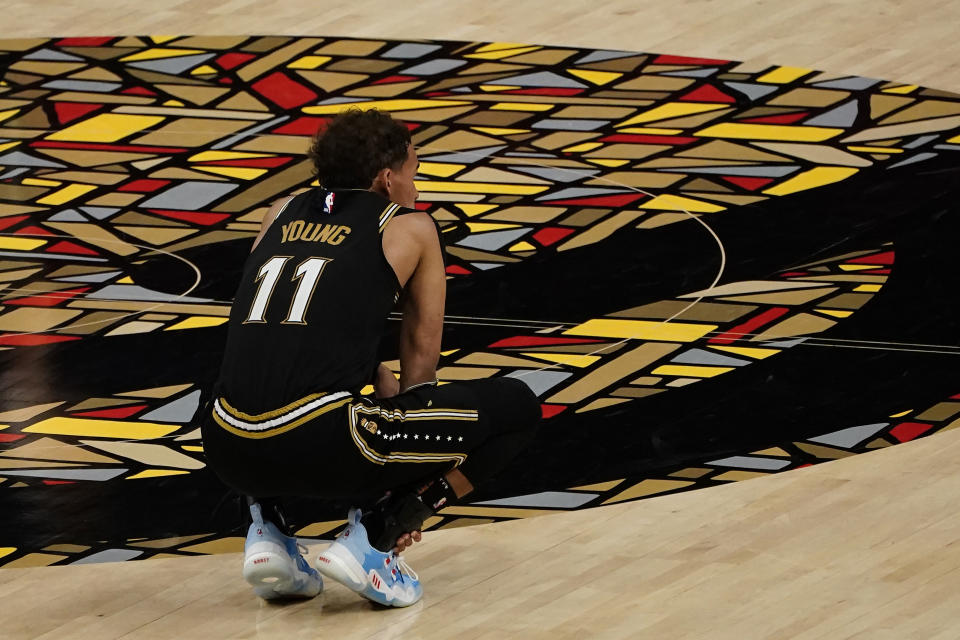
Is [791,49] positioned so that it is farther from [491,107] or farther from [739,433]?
[739,433]

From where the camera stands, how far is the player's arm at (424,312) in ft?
13.3

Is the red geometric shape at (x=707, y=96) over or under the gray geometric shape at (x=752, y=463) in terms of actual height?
over

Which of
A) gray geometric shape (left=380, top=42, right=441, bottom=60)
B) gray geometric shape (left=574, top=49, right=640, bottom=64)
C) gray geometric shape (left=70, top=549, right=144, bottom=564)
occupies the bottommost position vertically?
gray geometric shape (left=70, top=549, right=144, bottom=564)

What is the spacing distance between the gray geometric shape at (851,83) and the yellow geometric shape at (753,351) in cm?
307

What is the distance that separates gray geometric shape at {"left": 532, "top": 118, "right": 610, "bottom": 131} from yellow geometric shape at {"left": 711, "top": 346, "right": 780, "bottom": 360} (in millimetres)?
2495

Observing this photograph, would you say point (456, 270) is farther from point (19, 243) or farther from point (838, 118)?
point (838, 118)

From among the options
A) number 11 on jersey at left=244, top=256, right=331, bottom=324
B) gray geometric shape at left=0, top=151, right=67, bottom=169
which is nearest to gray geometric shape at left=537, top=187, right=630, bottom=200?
gray geometric shape at left=0, top=151, right=67, bottom=169

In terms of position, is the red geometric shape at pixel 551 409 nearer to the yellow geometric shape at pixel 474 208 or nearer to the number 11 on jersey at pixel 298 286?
the number 11 on jersey at pixel 298 286

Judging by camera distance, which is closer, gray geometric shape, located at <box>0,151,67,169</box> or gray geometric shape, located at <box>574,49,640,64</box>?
gray geometric shape, located at <box>0,151,67,169</box>

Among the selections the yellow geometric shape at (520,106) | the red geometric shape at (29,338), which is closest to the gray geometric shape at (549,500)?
the red geometric shape at (29,338)

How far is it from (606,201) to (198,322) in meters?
1.72

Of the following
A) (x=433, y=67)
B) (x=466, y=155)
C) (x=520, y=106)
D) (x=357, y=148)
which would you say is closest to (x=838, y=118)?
(x=520, y=106)

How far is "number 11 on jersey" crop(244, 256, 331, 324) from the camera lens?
13.0ft

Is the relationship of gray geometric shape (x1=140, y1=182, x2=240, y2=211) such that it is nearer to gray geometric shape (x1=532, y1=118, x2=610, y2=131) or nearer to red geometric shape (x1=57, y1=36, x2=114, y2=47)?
gray geometric shape (x1=532, y1=118, x2=610, y2=131)
